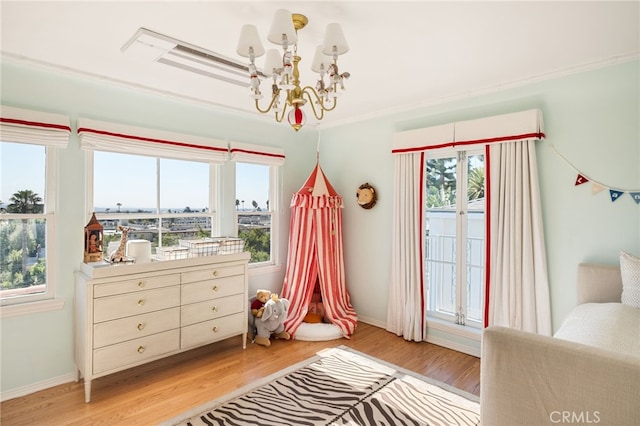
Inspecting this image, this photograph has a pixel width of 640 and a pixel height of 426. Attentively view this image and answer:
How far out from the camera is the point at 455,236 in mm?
3279

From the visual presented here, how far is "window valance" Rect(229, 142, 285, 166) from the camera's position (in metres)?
3.56

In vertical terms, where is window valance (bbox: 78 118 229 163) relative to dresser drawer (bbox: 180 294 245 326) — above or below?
above

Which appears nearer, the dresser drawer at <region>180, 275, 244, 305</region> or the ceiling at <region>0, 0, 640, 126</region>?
the ceiling at <region>0, 0, 640, 126</region>

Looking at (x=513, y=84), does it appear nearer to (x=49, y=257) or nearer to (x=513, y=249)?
(x=513, y=249)

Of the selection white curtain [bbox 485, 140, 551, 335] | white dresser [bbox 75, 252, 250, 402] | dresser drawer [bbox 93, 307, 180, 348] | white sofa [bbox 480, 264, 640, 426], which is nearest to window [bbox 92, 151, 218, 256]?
white dresser [bbox 75, 252, 250, 402]

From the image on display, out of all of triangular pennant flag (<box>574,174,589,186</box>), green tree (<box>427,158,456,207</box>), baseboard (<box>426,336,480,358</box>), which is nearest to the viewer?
triangular pennant flag (<box>574,174,589,186</box>)

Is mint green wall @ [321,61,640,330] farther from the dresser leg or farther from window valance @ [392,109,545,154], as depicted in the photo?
the dresser leg

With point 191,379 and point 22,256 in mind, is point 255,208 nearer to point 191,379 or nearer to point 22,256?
point 191,379

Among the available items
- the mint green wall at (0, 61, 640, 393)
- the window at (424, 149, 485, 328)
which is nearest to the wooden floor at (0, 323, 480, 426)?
the mint green wall at (0, 61, 640, 393)

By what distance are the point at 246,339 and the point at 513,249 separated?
256 centimetres

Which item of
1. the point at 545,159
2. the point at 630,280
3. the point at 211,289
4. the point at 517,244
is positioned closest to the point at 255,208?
the point at 211,289

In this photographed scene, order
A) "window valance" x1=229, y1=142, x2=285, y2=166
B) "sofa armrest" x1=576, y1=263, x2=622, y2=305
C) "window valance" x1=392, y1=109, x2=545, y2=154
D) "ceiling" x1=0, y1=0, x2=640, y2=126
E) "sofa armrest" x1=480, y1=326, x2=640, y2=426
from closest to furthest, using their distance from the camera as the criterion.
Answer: "sofa armrest" x1=480, y1=326, x2=640, y2=426 → "ceiling" x1=0, y1=0, x2=640, y2=126 → "sofa armrest" x1=576, y1=263, x2=622, y2=305 → "window valance" x1=392, y1=109, x2=545, y2=154 → "window valance" x1=229, y1=142, x2=285, y2=166

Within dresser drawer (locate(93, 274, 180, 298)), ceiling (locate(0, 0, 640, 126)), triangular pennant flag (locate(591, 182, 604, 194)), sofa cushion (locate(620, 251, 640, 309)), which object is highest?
ceiling (locate(0, 0, 640, 126))

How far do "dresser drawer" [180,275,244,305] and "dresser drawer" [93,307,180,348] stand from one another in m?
0.14
